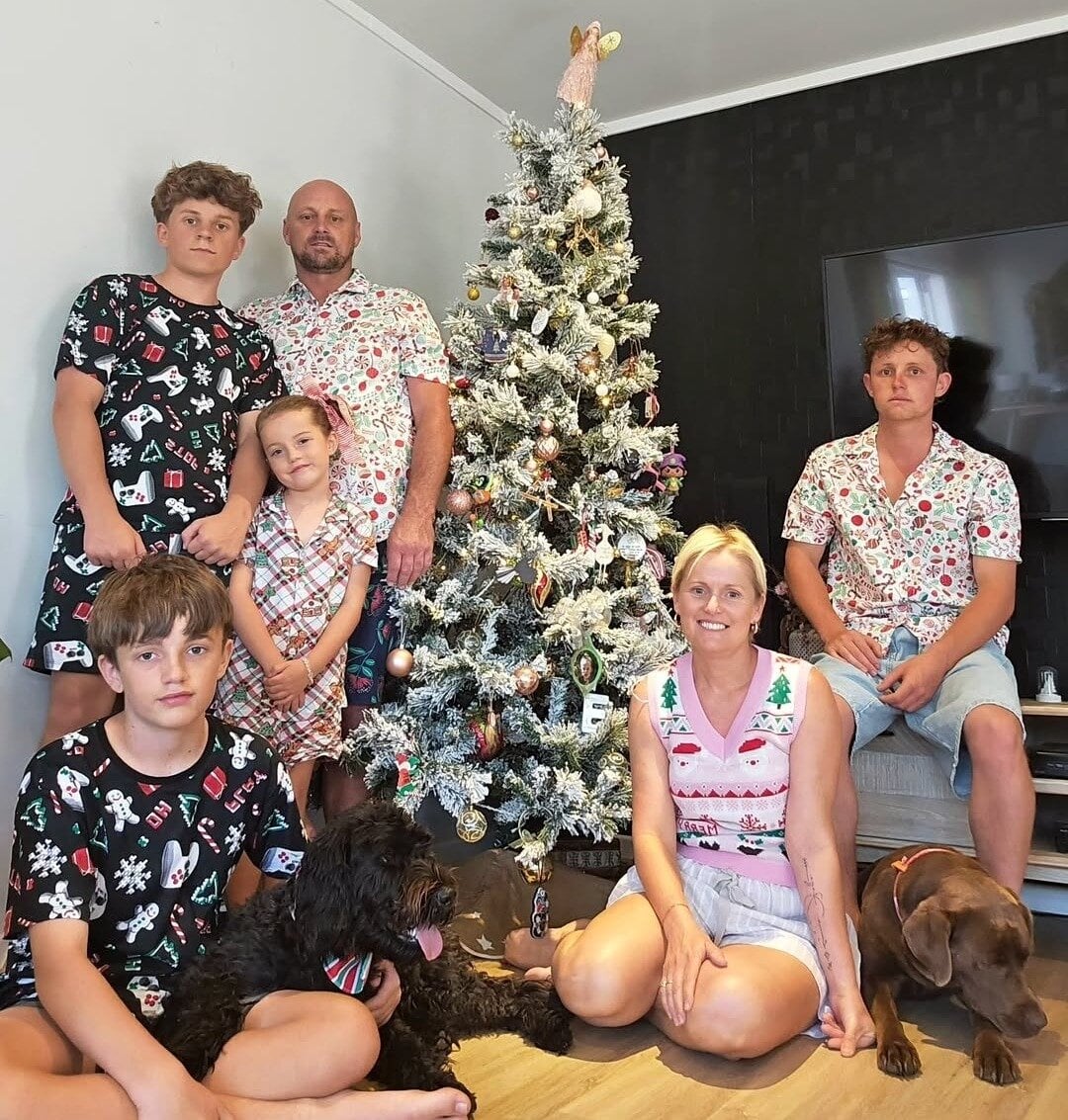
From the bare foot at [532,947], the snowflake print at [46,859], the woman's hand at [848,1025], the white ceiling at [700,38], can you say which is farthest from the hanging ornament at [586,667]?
the white ceiling at [700,38]

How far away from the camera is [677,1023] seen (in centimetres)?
178

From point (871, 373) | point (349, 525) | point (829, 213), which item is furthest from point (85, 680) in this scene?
point (829, 213)

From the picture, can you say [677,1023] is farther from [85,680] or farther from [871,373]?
[871,373]

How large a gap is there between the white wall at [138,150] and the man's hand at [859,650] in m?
1.83

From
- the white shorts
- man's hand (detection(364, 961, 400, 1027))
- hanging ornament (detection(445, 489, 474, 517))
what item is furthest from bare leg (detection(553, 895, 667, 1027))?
hanging ornament (detection(445, 489, 474, 517))

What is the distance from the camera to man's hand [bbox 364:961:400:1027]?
158cm

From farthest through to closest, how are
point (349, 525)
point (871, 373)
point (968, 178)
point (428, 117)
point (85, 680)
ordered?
point (428, 117) → point (968, 178) → point (871, 373) → point (349, 525) → point (85, 680)

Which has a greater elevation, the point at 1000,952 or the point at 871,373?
the point at 871,373

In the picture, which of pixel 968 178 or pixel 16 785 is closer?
pixel 16 785

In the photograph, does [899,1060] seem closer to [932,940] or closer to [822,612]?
[932,940]

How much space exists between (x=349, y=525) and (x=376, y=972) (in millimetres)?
1100

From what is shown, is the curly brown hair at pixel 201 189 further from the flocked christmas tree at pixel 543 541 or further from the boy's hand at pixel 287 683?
the boy's hand at pixel 287 683

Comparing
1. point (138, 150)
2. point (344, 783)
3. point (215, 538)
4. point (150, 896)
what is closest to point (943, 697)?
point (344, 783)

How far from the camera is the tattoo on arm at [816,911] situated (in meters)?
1.86
